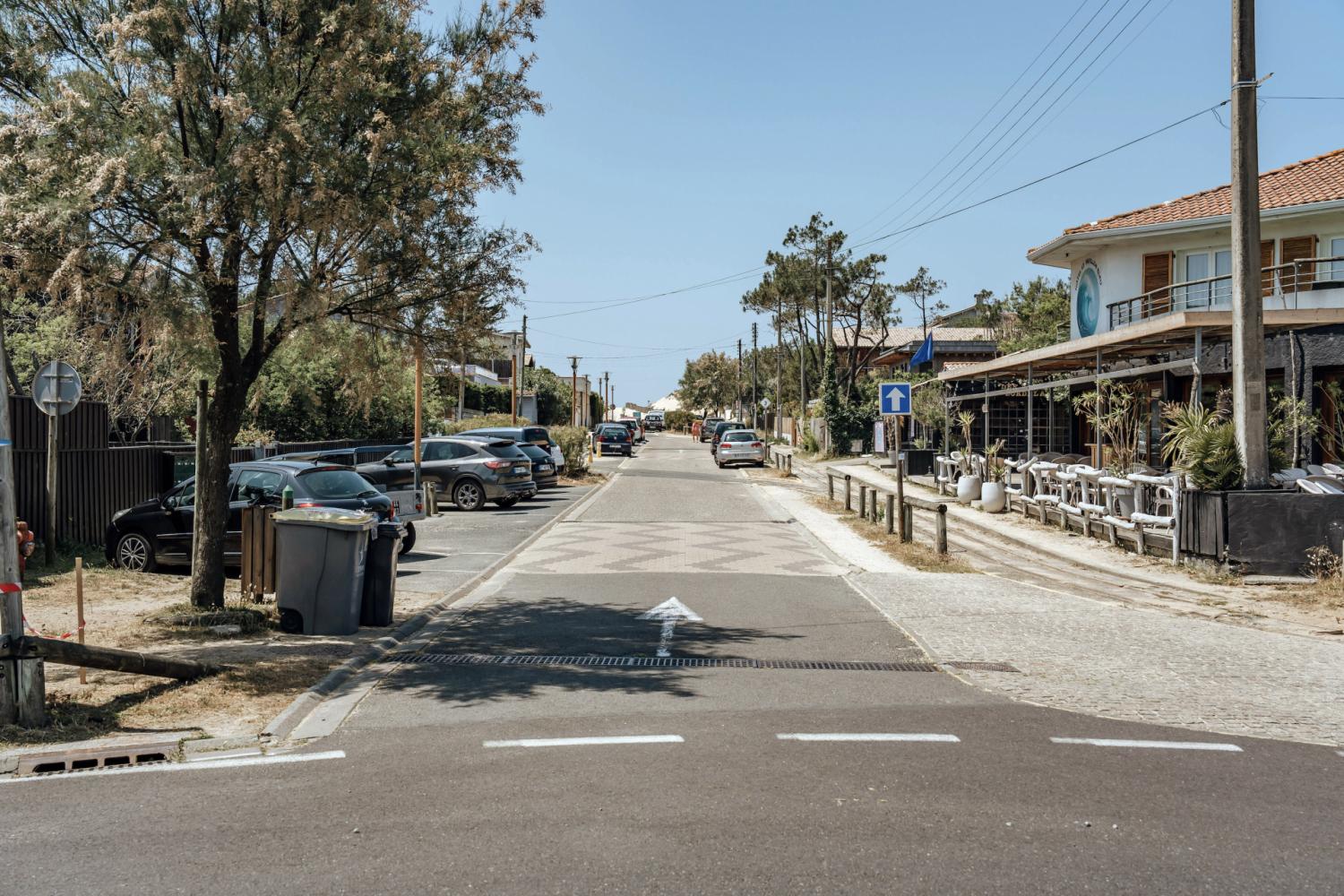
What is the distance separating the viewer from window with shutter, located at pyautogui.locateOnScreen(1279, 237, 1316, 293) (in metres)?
24.2

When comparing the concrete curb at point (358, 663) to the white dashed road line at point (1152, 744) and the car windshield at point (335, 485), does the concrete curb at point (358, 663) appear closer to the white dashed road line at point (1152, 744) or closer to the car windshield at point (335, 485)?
the car windshield at point (335, 485)

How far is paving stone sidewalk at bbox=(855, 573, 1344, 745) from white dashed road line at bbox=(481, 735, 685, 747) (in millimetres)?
2926

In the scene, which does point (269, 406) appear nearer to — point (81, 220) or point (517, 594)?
point (517, 594)

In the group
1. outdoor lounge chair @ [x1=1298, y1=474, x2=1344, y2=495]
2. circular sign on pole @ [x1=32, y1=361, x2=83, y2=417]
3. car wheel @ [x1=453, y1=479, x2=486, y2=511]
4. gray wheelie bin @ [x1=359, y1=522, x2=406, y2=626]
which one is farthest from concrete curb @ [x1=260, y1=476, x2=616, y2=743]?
outdoor lounge chair @ [x1=1298, y1=474, x2=1344, y2=495]

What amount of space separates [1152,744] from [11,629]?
6904mm

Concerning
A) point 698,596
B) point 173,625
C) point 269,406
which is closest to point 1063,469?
point 698,596

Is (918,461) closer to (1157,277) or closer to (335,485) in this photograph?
(1157,277)

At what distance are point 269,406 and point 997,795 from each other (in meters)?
26.4

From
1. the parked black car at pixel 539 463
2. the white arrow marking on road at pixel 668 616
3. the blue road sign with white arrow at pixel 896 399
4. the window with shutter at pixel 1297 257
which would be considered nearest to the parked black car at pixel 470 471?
the parked black car at pixel 539 463

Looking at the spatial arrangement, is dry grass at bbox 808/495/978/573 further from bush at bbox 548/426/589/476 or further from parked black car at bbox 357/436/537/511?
bush at bbox 548/426/589/476

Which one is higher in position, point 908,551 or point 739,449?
point 739,449

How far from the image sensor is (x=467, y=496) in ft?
81.1

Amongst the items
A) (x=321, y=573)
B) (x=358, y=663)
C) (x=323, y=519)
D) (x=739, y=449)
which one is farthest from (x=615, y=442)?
(x=358, y=663)

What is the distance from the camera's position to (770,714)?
7.24m
